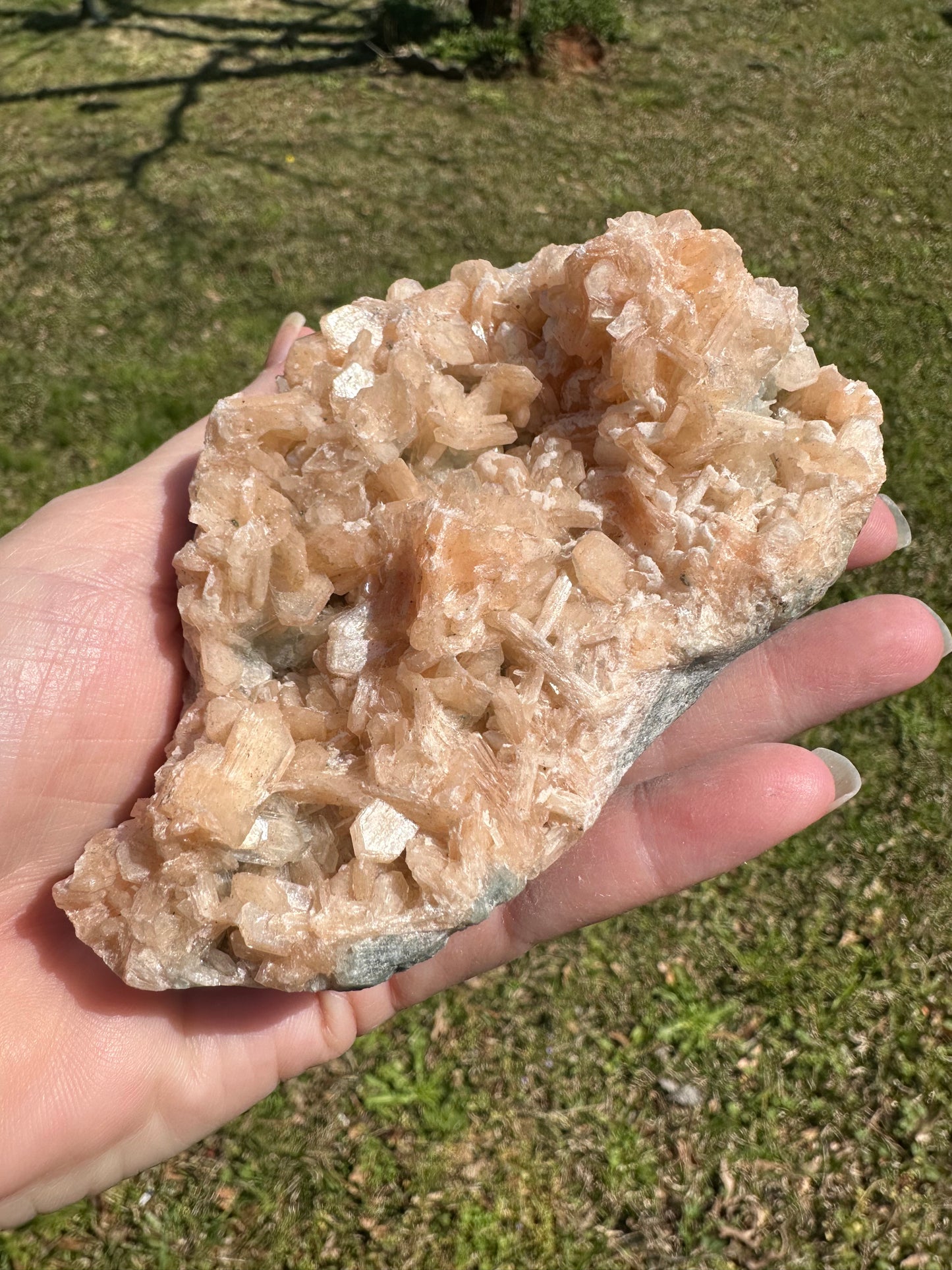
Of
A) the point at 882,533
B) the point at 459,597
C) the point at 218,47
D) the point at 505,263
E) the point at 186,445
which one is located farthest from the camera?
the point at 218,47

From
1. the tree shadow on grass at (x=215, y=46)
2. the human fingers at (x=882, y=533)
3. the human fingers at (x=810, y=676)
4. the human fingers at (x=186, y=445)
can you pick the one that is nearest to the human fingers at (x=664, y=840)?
the human fingers at (x=810, y=676)

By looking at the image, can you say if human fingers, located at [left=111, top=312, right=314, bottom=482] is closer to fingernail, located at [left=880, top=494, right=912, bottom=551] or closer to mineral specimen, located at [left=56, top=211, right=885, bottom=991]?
mineral specimen, located at [left=56, top=211, right=885, bottom=991]

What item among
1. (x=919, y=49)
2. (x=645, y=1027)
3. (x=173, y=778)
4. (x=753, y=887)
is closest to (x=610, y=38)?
(x=919, y=49)

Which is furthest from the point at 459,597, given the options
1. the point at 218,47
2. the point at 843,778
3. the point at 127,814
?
the point at 218,47

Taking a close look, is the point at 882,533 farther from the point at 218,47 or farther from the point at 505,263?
the point at 218,47

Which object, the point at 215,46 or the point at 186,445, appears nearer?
the point at 186,445

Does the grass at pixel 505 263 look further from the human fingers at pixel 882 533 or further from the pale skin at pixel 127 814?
the human fingers at pixel 882 533

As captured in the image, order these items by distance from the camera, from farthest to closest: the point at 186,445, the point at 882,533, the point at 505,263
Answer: the point at 505,263
the point at 186,445
the point at 882,533

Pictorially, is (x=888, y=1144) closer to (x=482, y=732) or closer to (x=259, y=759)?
(x=482, y=732)
